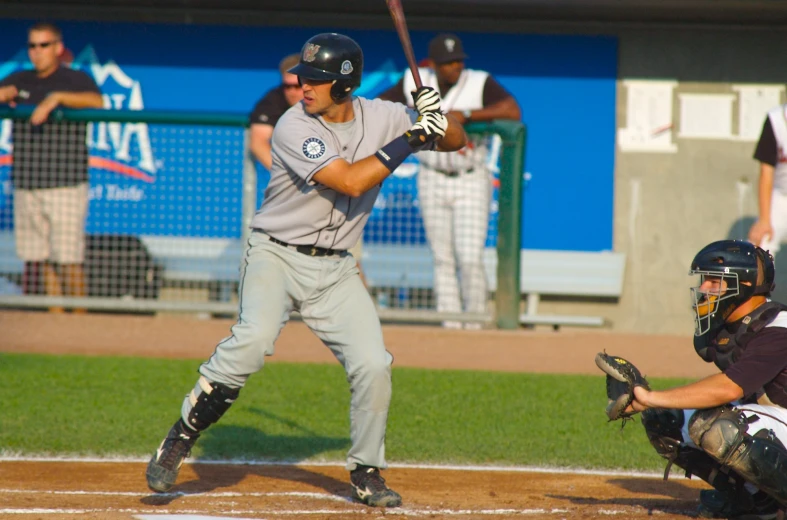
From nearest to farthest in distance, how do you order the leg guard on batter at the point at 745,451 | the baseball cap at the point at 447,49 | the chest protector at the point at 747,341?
the leg guard on batter at the point at 745,451 → the chest protector at the point at 747,341 → the baseball cap at the point at 447,49

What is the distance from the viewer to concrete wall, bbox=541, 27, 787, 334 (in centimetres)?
1120

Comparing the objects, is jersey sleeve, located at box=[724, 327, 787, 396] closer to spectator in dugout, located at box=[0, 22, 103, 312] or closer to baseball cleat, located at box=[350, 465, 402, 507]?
baseball cleat, located at box=[350, 465, 402, 507]

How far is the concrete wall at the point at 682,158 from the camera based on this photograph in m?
11.2

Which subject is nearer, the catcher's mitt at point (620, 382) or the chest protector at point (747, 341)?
the catcher's mitt at point (620, 382)

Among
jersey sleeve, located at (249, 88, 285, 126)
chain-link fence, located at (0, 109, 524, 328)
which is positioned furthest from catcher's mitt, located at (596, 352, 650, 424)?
jersey sleeve, located at (249, 88, 285, 126)

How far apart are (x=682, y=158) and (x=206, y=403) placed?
7780 millimetres

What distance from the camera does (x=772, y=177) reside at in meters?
8.51

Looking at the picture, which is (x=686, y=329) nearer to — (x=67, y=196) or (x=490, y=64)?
(x=490, y=64)

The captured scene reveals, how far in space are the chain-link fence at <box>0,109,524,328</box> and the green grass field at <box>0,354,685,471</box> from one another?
0.62 metres

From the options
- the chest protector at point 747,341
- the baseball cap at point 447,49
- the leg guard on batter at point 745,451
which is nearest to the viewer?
the leg guard on batter at point 745,451

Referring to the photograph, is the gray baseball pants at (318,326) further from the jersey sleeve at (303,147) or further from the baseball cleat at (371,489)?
the jersey sleeve at (303,147)

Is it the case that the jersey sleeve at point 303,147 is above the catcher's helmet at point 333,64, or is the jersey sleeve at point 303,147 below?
below

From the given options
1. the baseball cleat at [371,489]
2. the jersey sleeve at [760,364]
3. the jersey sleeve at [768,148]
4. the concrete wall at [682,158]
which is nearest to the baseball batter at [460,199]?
the jersey sleeve at [768,148]

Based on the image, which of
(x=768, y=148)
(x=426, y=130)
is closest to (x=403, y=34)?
(x=426, y=130)
